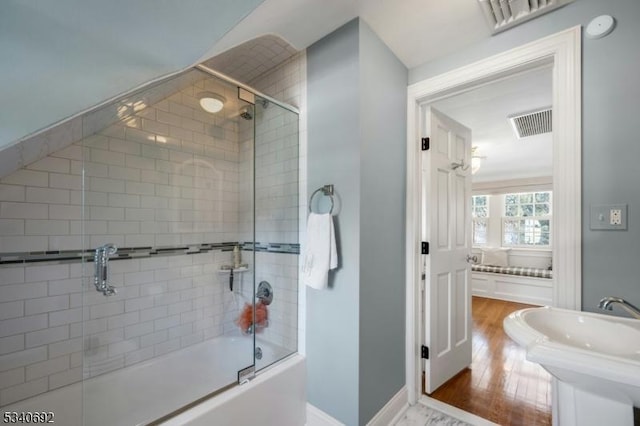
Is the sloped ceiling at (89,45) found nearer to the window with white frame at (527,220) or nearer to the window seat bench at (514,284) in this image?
the window seat bench at (514,284)

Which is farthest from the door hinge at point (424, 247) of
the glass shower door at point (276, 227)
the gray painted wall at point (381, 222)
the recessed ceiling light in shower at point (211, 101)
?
the recessed ceiling light in shower at point (211, 101)

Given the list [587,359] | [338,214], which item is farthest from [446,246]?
[587,359]

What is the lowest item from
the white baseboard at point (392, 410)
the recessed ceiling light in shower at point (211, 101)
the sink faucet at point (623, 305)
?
the white baseboard at point (392, 410)

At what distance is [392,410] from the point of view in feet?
5.49

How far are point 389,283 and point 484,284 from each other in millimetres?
3824

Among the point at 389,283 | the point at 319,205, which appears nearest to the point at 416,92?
the point at 319,205

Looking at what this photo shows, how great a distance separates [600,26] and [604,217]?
2.99 feet

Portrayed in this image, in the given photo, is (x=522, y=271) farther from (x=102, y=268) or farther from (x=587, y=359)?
(x=102, y=268)

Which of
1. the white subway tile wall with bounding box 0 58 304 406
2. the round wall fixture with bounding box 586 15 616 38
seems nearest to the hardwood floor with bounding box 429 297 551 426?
the white subway tile wall with bounding box 0 58 304 406

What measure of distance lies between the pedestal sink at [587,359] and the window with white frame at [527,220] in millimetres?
4835

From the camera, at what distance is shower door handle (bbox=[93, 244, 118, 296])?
1.55 metres

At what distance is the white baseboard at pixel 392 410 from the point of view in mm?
1553

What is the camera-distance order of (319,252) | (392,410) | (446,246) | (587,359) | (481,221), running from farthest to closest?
(481,221)
(446,246)
(392,410)
(319,252)
(587,359)

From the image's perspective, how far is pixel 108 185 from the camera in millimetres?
1670
